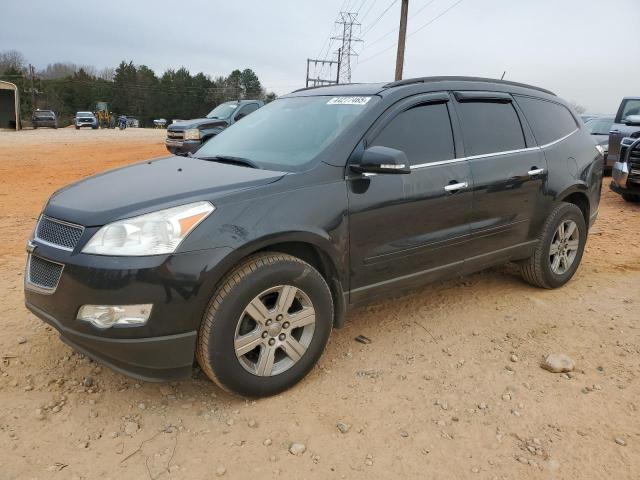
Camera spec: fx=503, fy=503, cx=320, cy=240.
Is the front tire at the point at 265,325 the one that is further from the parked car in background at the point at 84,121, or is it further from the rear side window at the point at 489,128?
the parked car in background at the point at 84,121

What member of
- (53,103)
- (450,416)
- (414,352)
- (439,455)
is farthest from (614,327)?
(53,103)

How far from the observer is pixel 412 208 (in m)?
3.21

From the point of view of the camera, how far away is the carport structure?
3225 cm

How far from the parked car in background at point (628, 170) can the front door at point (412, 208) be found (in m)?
6.33

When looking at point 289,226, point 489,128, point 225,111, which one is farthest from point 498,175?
point 225,111

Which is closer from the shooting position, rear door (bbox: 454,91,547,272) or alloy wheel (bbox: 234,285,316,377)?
alloy wheel (bbox: 234,285,316,377)

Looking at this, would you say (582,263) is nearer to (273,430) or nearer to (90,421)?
(273,430)

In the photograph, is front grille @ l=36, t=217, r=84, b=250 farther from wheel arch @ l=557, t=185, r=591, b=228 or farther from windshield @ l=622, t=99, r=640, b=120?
windshield @ l=622, t=99, r=640, b=120

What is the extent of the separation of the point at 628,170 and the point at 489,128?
19.6 ft

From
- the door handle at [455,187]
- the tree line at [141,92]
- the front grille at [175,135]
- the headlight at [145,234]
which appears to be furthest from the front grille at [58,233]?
the tree line at [141,92]

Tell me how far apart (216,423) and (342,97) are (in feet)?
7.41

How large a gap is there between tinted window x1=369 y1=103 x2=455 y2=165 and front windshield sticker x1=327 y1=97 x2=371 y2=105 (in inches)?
9.5

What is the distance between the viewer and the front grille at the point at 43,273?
2492 mm

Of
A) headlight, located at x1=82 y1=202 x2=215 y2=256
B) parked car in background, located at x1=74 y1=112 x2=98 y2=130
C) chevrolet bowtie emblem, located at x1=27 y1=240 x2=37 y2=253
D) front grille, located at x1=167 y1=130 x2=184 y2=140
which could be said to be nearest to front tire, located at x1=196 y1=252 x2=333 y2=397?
headlight, located at x1=82 y1=202 x2=215 y2=256
